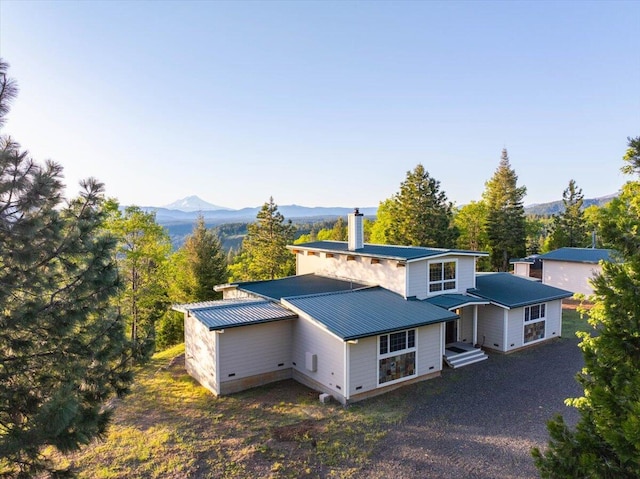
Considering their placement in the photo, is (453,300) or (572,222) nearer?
(453,300)

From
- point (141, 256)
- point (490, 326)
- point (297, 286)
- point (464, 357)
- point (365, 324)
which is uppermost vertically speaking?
point (141, 256)

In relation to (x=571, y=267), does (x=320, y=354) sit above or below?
below

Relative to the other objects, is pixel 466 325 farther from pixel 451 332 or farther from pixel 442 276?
pixel 442 276

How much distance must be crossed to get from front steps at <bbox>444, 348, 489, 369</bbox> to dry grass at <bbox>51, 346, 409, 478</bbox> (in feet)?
12.0

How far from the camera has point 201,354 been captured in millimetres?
13117

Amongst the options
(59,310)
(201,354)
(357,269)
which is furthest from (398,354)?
(59,310)

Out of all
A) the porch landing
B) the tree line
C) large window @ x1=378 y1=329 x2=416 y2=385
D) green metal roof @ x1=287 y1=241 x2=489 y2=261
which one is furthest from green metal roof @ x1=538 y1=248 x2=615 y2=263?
the tree line

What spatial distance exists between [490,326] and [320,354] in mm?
8186

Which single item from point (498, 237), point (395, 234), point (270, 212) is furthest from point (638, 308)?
point (498, 237)

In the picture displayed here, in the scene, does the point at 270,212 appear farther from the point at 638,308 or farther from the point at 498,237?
the point at 638,308

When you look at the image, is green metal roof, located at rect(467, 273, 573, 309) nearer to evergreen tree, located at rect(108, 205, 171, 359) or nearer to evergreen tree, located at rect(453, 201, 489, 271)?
evergreen tree, located at rect(108, 205, 171, 359)

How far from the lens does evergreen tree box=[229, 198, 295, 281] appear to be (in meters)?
31.3

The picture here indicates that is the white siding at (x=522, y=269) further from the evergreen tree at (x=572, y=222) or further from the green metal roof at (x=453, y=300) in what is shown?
the green metal roof at (x=453, y=300)

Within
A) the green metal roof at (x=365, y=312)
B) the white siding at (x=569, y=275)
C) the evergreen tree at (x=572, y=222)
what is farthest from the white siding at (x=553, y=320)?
the evergreen tree at (x=572, y=222)
